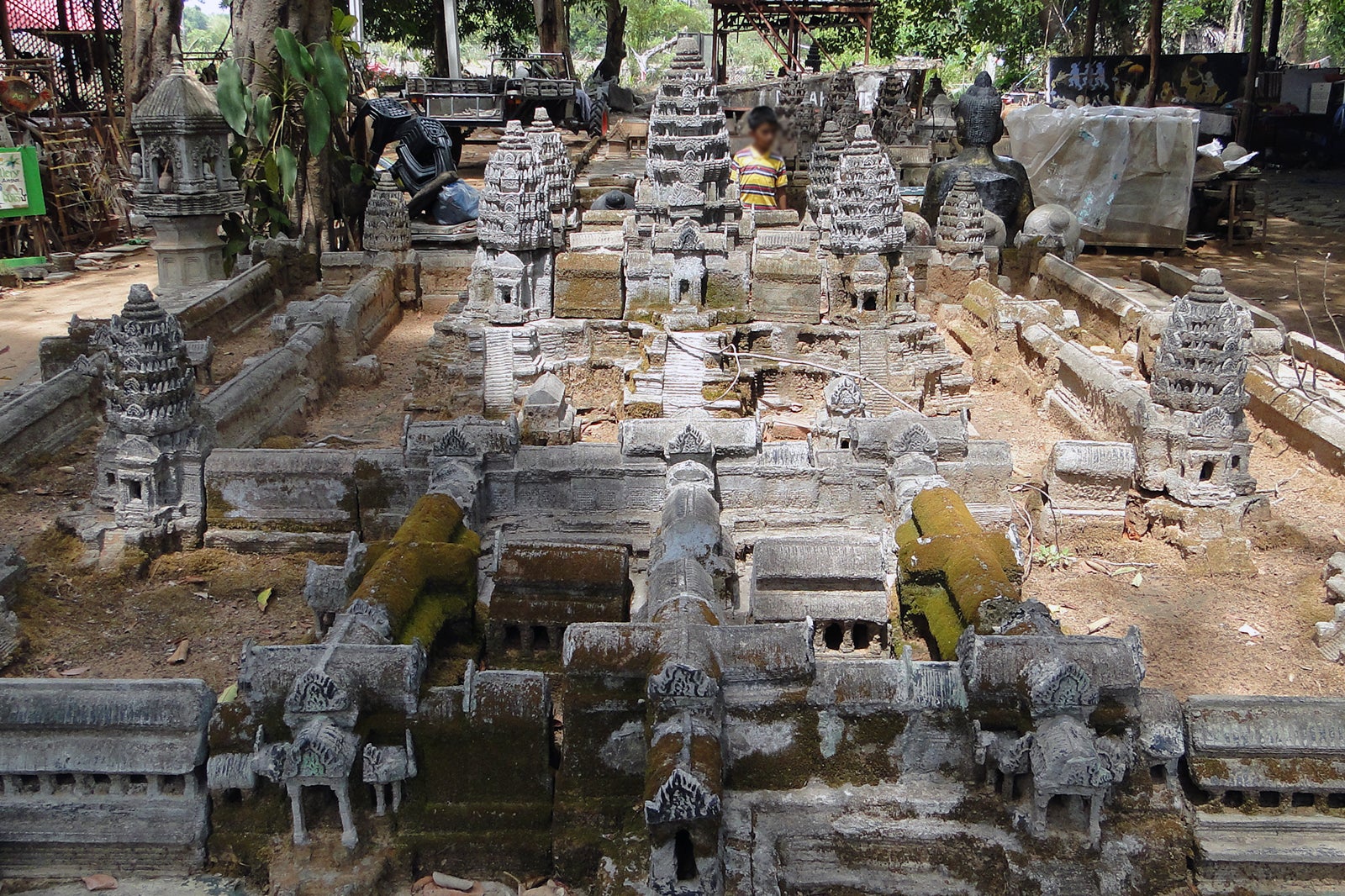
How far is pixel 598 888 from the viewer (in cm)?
568

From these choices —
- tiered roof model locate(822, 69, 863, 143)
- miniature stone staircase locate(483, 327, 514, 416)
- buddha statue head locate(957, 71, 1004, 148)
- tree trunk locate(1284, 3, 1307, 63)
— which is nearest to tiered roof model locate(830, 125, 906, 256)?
miniature stone staircase locate(483, 327, 514, 416)

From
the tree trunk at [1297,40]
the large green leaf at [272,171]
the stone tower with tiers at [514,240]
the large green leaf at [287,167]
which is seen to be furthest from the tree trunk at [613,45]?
the stone tower with tiers at [514,240]

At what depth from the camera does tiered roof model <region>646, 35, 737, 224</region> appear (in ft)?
50.8

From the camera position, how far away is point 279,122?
19500mm

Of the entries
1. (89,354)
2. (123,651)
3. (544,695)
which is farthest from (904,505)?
(89,354)

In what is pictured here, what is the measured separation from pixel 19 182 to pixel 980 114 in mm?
17280

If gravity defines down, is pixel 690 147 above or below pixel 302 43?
below

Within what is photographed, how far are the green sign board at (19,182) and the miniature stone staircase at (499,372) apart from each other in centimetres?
1147

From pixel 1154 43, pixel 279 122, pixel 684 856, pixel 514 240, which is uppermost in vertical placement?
pixel 1154 43

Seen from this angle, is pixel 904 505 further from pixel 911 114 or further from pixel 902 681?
pixel 911 114

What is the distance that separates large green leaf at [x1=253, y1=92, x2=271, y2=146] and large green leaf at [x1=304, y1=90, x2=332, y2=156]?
611mm

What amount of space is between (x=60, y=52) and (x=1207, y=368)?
29688 millimetres

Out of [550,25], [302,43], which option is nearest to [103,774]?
[302,43]

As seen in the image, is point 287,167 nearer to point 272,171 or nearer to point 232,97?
point 272,171
